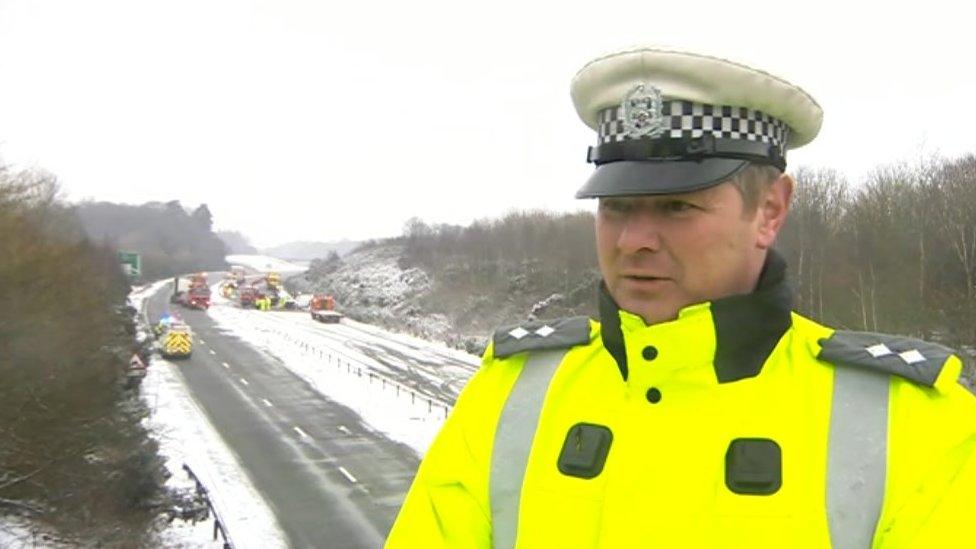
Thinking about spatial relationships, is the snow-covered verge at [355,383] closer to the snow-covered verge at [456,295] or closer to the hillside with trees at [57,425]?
the hillside with trees at [57,425]

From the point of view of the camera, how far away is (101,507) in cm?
2031

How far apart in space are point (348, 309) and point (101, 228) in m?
116

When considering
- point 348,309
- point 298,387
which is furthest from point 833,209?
point 348,309

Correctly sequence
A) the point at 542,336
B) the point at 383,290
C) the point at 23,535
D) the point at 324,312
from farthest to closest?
1. the point at 383,290
2. the point at 324,312
3. the point at 23,535
4. the point at 542,336

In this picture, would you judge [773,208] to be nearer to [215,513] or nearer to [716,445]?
[716,445]

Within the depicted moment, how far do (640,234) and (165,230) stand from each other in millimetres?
184583

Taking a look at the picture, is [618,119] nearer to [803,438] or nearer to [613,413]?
[613,413]

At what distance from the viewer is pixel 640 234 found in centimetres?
188

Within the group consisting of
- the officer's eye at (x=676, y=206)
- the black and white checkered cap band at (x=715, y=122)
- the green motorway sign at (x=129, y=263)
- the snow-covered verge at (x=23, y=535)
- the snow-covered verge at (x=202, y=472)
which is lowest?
the snow-covered verge at (x=23, y=535)

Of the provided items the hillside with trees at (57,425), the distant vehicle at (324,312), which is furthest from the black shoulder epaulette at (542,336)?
the distant vehicle at (324,312)

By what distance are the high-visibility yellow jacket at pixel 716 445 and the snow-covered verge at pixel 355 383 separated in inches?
718

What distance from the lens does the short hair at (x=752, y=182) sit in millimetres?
1942

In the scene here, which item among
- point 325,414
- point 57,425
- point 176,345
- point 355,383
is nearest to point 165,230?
point 176,345

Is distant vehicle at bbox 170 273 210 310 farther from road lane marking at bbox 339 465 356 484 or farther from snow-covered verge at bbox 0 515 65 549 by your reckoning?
snow-covered verge at bbox 0 515 65 549
